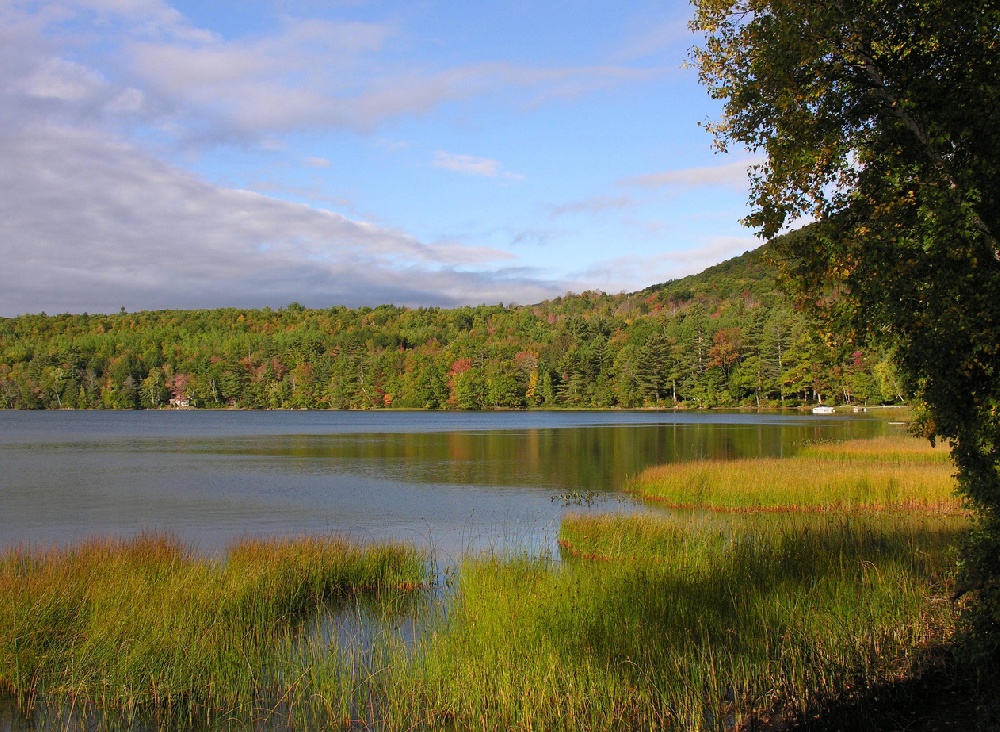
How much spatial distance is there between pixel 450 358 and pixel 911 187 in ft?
451

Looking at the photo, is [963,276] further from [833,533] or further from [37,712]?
[37,712]

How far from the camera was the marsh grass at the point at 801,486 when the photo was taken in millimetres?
18656

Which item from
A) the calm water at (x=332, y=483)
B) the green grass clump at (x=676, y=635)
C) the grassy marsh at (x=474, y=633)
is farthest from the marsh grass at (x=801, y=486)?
the green grass clump at (x=676, y=635)

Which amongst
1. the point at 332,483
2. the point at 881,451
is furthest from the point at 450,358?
the point at 881,451

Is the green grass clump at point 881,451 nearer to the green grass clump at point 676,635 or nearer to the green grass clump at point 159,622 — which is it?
the green grass clump at point 676,635

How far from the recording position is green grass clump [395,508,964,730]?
660 centimetres

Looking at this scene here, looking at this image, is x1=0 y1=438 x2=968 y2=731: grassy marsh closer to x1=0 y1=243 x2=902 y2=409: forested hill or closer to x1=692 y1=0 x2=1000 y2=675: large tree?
x1=692 y1=0 x2=1000 y2=675: large tree

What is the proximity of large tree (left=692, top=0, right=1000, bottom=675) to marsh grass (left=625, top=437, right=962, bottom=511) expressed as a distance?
10.2m

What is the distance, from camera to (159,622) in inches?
343

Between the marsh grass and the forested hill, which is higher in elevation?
the forested hill

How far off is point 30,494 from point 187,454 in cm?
1774

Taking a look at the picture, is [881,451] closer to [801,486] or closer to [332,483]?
[801,486]

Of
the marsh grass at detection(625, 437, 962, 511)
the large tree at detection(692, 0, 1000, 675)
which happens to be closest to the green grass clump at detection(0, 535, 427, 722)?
the large tree at detection(692, 0, 1000, 675)

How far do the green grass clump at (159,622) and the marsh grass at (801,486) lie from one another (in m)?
11.4
